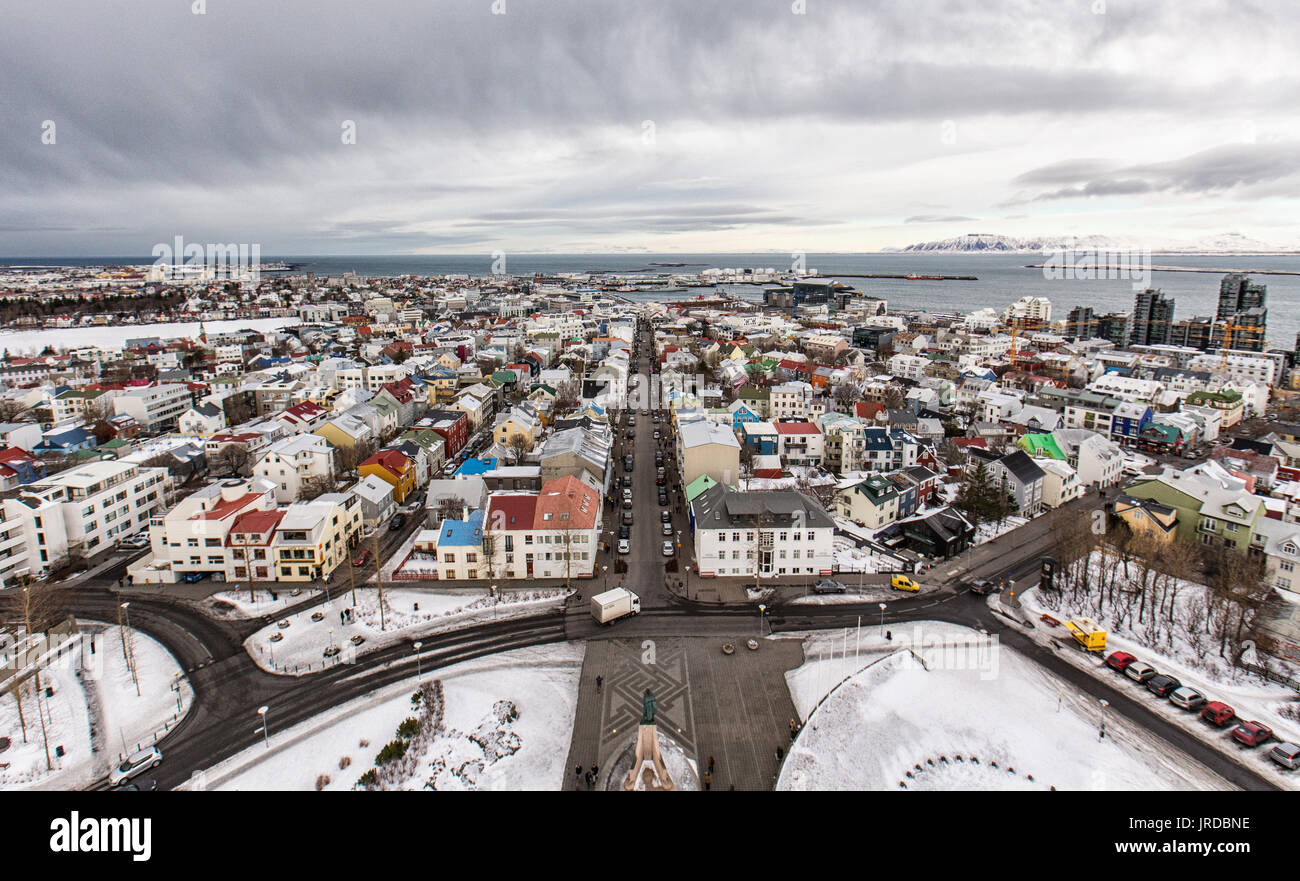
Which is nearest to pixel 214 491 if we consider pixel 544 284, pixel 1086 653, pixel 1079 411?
pixel 1086 653

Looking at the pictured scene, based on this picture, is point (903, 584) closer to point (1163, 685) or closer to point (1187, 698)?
point (1163, 685)

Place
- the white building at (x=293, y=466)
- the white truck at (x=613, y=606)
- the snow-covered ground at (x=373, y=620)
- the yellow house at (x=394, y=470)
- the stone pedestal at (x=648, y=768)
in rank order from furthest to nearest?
1. the white building at (x=293, y=466)
2. the yellow house at (x=394, y=470)
3. the white truck at (x=613, y=606)
4. the snow-covered ground at (x=373, y=620)
5. the stone pedestal at (x=648, y=768)

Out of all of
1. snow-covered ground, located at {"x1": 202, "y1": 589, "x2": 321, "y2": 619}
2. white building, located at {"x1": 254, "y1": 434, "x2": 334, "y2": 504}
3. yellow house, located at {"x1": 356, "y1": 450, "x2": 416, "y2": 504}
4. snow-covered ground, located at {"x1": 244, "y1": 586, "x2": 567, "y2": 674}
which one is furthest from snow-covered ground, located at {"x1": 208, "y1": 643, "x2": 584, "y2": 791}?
white building, located at {"x1": 254, "y1": 434, "x2": 334, "y2": 504}

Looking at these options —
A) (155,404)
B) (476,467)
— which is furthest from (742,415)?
(155,404)

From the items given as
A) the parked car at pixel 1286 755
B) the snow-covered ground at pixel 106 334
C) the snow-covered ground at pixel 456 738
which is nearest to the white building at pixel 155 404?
the snow-covered ground at pixel 456 738

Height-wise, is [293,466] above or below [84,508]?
above

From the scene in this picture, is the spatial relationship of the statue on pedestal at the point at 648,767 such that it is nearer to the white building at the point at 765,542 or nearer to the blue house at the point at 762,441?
the white building at the point at 765,542

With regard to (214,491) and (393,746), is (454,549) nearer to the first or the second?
(393,746)

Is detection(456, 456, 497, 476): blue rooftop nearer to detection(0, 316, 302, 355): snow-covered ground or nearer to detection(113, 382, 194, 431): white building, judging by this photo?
detection(113, 382, 194, 431): white building
